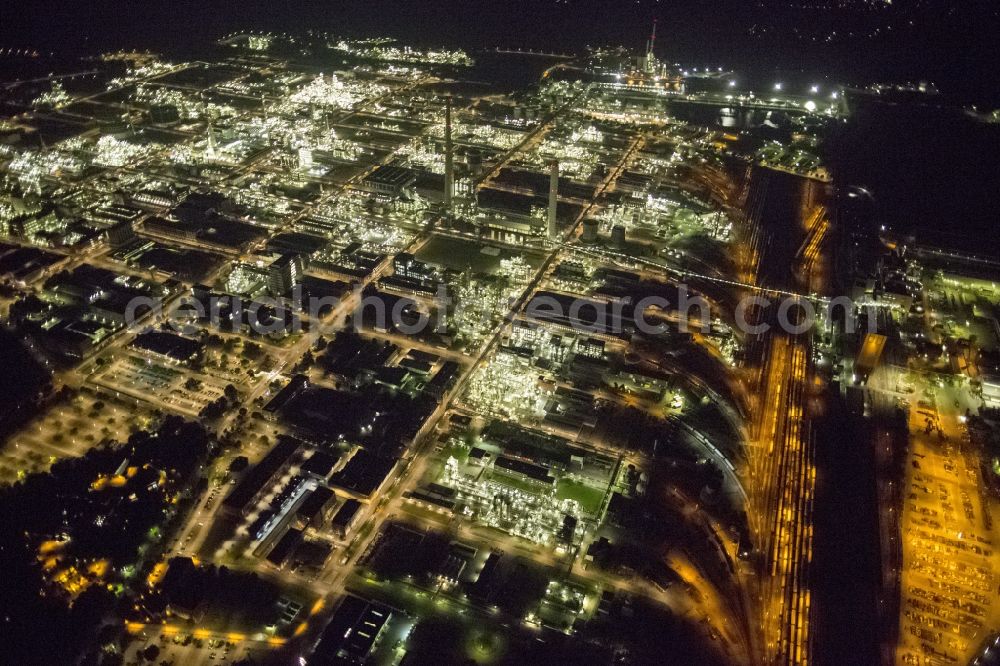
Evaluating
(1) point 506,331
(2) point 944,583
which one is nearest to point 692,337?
(1) point 506,331

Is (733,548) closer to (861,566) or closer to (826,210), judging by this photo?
(861,566)

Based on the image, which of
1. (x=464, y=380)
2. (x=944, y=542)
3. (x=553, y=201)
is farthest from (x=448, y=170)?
(x=944, y=542)

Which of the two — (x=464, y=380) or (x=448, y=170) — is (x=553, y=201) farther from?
(x=464, y=380)

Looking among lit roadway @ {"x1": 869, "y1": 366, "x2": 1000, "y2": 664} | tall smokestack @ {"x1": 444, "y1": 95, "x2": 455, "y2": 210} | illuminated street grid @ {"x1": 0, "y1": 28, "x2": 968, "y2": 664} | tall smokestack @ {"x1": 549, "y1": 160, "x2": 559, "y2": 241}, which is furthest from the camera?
tall smokestack @ {"x1": 444, "y1": 95, "x2": 455, "y2": 210}

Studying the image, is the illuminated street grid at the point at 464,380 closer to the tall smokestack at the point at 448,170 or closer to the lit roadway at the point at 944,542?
the lit roadway at the point at 944,542

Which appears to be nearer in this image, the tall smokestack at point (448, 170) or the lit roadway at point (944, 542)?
the lit roadway at point (944, 542)

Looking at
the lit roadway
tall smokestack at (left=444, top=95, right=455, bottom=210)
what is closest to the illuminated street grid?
the lit roadway

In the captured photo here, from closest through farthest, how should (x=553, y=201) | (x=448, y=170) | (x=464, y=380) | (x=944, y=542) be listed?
(x=944, y=542) < (x=464, y=380) < (x=553, y=201) < (x=448, y=170)

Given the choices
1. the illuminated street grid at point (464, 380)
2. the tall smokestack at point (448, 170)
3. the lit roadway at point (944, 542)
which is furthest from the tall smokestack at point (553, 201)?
the lit roadway at point (944, 542)

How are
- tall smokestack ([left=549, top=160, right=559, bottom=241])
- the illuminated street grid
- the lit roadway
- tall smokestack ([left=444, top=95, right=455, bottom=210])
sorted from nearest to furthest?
the lit roadway, the illuminated street grid, tall smokestack ([left=549, top=160, right=559, bottom=241]), tall smokestack ([left=444, top=95, right=455, bottom=210])

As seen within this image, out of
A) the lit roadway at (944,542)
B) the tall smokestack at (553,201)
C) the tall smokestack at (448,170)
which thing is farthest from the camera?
the tall smokestack at (448,170)

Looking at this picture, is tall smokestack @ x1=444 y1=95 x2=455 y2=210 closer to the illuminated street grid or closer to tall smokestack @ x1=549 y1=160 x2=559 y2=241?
the illuminated street grid

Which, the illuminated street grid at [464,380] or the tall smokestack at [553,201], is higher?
the tall smokestack at [553,201]
